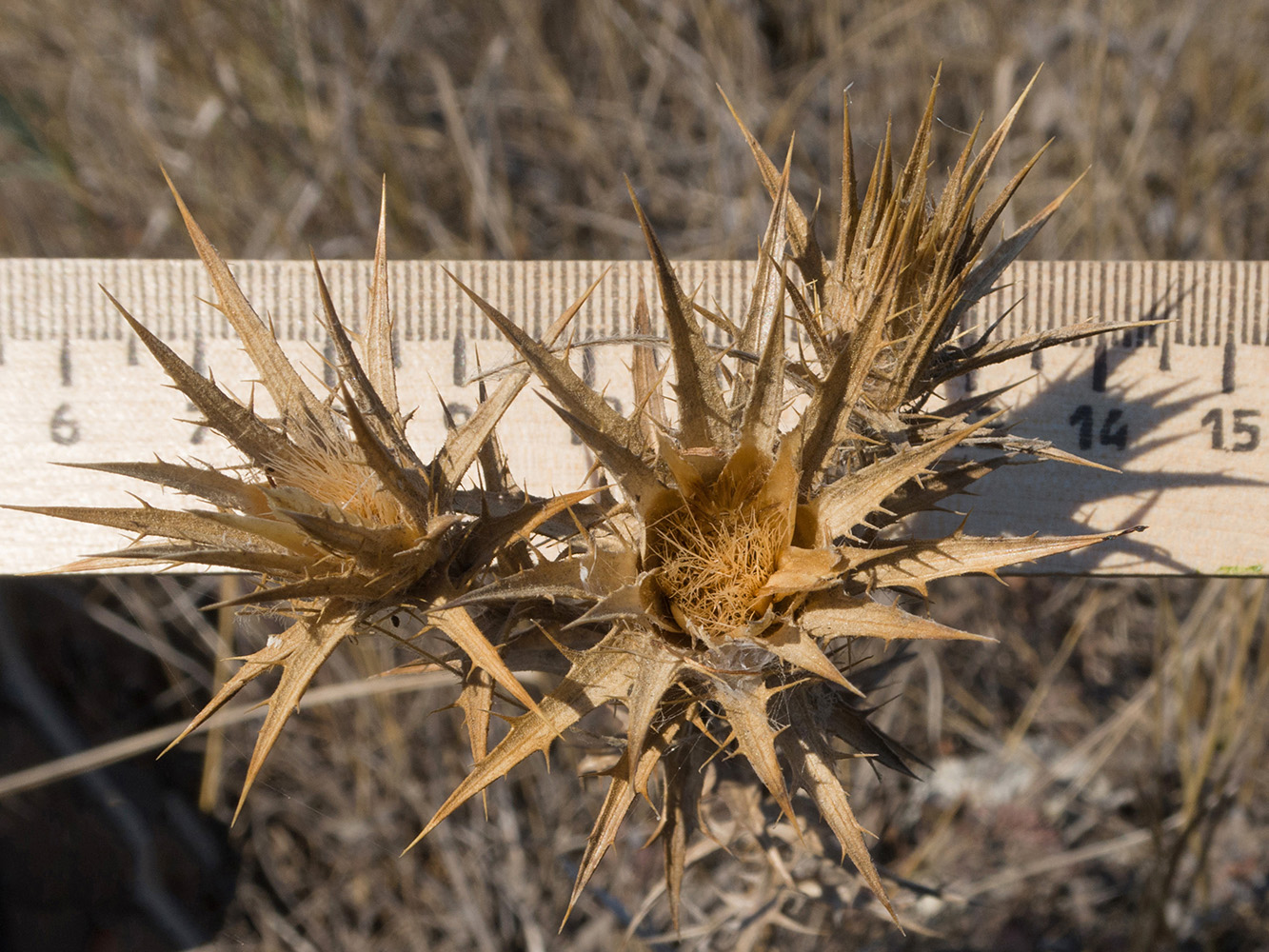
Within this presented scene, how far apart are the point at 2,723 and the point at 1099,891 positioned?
3.97 metres

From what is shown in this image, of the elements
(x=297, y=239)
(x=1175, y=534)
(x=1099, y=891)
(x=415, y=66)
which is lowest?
(x=1099, y=891)

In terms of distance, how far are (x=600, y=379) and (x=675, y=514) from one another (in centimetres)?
80

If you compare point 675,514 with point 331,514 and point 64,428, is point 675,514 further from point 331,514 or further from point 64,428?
point 64,428

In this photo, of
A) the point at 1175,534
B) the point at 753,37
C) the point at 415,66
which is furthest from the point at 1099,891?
the point at 415,66

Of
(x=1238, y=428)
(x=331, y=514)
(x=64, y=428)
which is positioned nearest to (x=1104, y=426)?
(x=1238, y=428)

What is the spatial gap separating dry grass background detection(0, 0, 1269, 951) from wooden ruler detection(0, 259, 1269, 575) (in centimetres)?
94

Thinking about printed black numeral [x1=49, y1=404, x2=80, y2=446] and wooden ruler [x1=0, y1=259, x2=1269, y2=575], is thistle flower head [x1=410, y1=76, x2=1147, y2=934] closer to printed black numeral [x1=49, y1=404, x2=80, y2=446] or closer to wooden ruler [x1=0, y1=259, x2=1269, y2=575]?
wooden ruler [x1=0, y1=259, x2=1269, y2=575]

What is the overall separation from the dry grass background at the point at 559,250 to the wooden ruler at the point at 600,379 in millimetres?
935

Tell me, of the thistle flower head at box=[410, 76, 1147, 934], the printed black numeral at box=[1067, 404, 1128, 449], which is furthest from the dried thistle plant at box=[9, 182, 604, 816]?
the printed black numeral at box=[1067, 404, 1128, 449]

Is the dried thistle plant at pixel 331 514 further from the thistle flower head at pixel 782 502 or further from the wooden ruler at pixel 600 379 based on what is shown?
the wooden ruler at pixel 600 379

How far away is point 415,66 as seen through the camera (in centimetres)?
332

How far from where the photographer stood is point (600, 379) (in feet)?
6.57

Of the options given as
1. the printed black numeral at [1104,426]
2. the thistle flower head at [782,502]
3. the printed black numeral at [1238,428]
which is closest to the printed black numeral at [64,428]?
the thistle flower head at [782,502]

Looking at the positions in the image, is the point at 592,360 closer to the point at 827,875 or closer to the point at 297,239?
the point at 827,875
